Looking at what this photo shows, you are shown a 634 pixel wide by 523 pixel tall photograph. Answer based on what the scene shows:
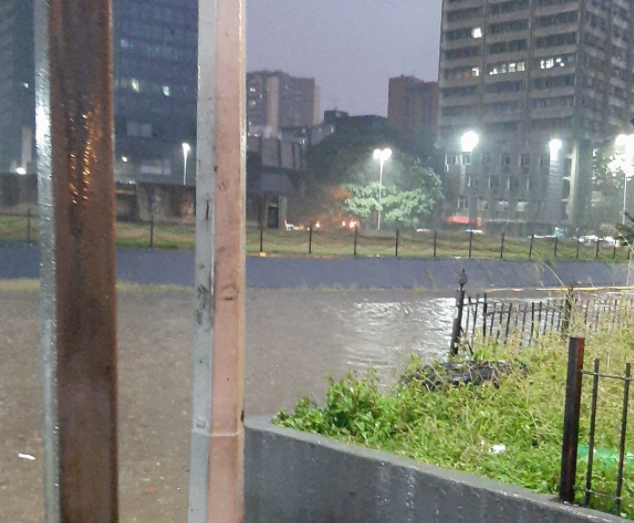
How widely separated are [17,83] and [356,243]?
4778cm

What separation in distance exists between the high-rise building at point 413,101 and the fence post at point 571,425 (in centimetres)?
12988

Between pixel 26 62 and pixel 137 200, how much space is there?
2587 centimetres

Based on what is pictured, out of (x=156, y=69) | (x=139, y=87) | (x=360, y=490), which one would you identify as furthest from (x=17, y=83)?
(x=360, y=490)

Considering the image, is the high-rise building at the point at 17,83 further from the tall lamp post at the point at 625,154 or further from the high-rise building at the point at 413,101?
the high-rise building at the point at 413,101

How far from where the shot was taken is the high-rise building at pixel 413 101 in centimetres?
13262

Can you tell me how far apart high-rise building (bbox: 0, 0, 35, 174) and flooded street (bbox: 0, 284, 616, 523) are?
161 ft

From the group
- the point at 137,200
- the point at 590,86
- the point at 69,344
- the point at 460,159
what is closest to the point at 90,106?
the point at 69,344

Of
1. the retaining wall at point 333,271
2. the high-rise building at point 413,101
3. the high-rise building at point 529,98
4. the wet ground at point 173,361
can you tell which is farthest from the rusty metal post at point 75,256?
the high-rise building at point 413,101

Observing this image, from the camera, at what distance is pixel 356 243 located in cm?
2842

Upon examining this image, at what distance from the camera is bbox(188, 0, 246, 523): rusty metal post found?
2.96 m

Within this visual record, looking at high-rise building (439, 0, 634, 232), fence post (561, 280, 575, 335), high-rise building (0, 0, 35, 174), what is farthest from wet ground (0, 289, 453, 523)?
high-rise building (439, 0, 634, 232)

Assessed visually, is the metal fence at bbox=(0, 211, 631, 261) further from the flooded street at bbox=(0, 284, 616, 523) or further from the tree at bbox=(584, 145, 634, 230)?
the tree at bbox=(584, 145, 634, 230)

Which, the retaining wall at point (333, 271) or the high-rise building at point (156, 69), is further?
the high-rise building at point (156, 69)

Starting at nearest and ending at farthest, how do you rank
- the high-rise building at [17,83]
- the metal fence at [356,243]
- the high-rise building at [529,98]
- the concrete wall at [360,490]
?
the concrete wall at [360,490] < the metal fence at [356,243] < the high-rise building at [17,83] < the high-rise building at [529,98]
